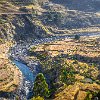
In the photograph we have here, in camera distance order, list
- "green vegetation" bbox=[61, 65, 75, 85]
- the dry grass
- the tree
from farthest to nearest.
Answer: the dry grass → "green vegetation" bbox=[61, 65, 75, 85] → the tree

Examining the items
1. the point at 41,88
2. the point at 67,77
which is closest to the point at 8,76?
the point at 67,77

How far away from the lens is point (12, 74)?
16788cm

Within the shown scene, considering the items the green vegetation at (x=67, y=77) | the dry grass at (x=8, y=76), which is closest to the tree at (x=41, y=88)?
the green vegetation at (x=67, y=77)

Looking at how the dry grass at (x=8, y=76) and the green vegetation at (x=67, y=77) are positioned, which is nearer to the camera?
the green vegetation at (x=67, y=77)

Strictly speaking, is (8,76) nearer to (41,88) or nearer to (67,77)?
(67,77)

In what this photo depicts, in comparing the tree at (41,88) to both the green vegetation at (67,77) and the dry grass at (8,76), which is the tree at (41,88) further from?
the dry grass at (8,76)

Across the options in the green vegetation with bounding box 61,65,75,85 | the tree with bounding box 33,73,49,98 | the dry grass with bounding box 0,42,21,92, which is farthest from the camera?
the dry grass with bounding box 0,42,21,92

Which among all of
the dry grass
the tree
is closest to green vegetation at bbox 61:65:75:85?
the tree

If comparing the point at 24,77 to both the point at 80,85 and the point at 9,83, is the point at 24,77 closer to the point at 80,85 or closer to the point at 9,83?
the point at 9,83

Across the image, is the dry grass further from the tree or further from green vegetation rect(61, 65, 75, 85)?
the tree

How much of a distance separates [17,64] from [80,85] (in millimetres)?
61579

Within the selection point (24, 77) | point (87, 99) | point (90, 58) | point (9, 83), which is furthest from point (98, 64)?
point (87, 99)

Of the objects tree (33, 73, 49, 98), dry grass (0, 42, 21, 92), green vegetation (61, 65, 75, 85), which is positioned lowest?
dry grass (0, 42, 21, 92)

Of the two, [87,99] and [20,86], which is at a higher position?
[87,99]
